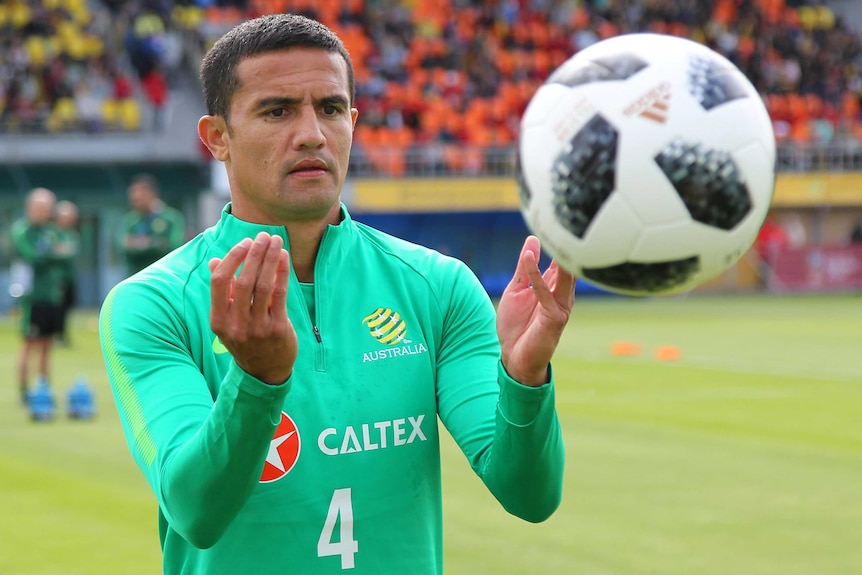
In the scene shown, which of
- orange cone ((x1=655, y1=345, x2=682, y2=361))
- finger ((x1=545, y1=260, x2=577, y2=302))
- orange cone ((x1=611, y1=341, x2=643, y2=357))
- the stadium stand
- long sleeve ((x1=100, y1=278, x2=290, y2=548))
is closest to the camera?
long sleeve ((x1=100, y1=278, x2=290, y2=548))

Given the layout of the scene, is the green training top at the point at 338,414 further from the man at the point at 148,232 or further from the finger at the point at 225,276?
the man at the point at 148,232

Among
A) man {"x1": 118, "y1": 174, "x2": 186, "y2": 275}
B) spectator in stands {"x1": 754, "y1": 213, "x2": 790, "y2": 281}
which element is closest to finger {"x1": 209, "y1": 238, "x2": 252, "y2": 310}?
man {"x1": 118, "y1": 174, "x2": 186, "y2": 275}

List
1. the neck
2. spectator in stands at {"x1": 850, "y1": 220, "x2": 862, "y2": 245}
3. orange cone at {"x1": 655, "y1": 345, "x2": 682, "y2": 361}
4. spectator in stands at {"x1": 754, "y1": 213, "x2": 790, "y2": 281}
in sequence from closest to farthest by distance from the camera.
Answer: the neck, orange cone at {"x1": 655, "y1": 345, "x2": 682, "y2": 361}, spectator in stands at {"x1": 754, "y1": 213, "x2": 790, "y2": 281}, spectator in stands at {"x1": 850, "y1": 220, "x2": 862, "y2": 245}

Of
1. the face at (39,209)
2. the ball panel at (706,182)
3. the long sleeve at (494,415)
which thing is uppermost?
the ball panel at (706,182)

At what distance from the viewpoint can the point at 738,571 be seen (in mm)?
6910

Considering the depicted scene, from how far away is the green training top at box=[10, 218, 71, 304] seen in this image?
49.7ft

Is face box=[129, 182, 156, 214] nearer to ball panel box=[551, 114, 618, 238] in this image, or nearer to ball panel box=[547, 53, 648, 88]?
ball panel box=[547, 53, 648, 88]

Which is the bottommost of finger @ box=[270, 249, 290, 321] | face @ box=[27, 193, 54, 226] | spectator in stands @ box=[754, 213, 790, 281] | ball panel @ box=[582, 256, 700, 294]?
spectator in stands @ box=[754, 213, 790, 281]

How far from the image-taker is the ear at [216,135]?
10.6 feet

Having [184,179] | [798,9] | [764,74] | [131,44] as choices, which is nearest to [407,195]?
[184,179]

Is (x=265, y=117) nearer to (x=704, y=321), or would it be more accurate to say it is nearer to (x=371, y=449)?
(x=371, y=449)

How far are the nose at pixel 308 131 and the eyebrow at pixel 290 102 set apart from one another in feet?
0.08

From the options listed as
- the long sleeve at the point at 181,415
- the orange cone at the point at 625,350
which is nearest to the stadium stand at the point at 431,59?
the orange cone at the point at 625,350

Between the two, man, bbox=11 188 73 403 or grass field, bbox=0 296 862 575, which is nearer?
grass field, bbox=0 296 862 575
